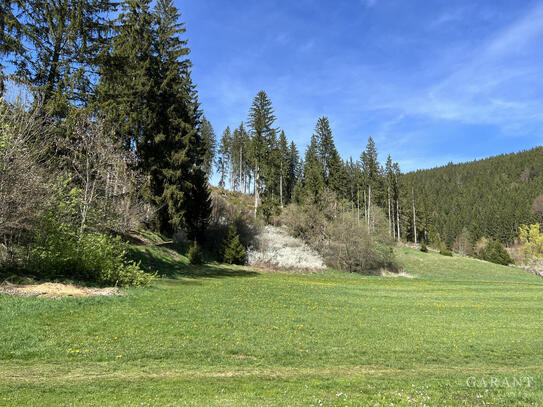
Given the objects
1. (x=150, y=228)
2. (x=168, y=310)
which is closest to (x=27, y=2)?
(x=168, y=310)

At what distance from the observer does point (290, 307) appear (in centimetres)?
1408

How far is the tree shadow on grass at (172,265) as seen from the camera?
2317 cm

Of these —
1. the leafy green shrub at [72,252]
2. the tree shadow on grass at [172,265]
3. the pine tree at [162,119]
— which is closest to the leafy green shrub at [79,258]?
the leafy green shrub at [72,252]

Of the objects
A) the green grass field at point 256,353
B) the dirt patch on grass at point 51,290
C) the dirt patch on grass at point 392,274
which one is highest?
the dirt patch on grass at point 51,290

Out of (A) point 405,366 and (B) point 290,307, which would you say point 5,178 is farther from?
(A) point 405,366

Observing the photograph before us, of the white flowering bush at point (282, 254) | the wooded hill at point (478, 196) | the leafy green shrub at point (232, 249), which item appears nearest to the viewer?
the leafy green shrub at point (232, 249)

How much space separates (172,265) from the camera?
2575 cm

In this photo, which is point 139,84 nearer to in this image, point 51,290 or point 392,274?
point 51,290

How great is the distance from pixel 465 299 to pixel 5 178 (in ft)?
80.1

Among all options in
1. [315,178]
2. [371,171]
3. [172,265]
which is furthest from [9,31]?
[371,171]

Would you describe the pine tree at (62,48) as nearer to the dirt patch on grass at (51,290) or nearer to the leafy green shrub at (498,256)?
the dirt patch on grass at (51,290)

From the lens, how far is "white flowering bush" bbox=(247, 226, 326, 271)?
34766 millimetres

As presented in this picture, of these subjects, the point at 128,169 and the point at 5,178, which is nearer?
the point at 5,178

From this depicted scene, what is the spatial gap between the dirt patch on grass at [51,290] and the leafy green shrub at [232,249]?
19.0 meters
